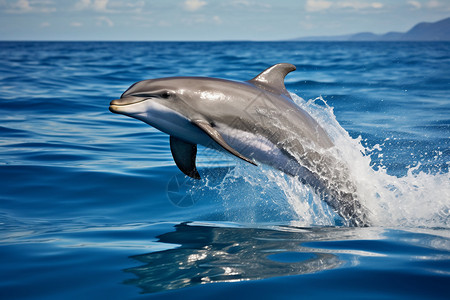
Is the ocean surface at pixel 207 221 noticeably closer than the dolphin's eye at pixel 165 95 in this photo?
Yes

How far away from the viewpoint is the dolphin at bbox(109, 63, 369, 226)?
4582 mm

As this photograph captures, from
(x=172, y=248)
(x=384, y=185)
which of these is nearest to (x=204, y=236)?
(x=172, y=248)

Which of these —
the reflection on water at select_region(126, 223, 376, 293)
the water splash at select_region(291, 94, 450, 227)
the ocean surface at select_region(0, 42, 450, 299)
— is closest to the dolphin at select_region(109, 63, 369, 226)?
the water splash at select_region(291, 94, 450, 227)

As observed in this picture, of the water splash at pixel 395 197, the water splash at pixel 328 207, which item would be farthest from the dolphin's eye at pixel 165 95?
the water splash at pixel 395 197

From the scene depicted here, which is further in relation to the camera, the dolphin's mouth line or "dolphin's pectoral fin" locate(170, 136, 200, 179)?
"dolphin's pectoral fin" locate(170, 136, 200, 179)

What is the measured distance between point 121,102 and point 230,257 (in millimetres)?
1750

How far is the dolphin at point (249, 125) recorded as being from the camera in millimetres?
4582

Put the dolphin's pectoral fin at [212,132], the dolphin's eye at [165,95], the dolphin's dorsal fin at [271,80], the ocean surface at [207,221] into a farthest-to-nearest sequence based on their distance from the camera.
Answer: the dolphin's dorsal fin at [271,80] < the dolphin's eye at [165,95] < the dolphin's pectoral fin at [212,132] < the ocean surface at [207,221]

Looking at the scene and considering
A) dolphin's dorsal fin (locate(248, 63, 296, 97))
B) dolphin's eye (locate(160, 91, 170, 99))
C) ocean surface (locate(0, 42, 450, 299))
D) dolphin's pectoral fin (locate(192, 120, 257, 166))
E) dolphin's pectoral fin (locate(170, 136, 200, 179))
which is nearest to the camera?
ocean surface (locate(0, 42, 450, 299))

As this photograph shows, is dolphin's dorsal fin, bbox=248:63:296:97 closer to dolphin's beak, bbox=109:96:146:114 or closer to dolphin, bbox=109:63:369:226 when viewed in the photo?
dolphin, bbox=109:63:369:226

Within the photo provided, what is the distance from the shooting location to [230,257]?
3686mm

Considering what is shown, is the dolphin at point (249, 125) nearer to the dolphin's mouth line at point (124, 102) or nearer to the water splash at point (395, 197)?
the dolphin's mouth line at point (124, 102)

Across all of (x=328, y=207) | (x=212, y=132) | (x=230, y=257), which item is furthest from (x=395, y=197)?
(x=230, y=257)

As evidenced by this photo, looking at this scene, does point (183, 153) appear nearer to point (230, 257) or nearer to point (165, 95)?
point (165, 95)
